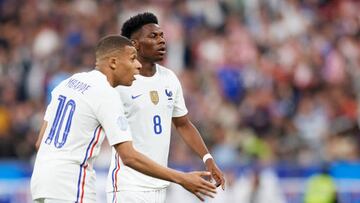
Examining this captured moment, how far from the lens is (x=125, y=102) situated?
1003cm

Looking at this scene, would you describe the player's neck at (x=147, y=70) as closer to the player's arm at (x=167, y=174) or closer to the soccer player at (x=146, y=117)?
the soccer player at (x=146, y=117)

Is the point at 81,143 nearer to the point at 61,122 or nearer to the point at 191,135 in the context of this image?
the point at 61,122

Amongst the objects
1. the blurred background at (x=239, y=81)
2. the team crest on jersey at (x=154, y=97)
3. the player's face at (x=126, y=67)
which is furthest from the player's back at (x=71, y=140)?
the blurred background at (x=239, y=81)

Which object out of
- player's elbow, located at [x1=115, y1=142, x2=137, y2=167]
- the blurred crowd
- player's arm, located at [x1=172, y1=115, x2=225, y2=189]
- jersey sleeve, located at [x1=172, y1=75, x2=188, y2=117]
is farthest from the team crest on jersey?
the blurred crowd

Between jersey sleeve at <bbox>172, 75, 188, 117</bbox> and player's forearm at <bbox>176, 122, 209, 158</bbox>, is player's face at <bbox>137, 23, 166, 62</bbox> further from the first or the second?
player's forearm at <bbox>176, 122, 209, 158</bbox>

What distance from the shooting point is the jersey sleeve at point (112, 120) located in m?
8.53

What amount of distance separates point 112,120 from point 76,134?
0.29m

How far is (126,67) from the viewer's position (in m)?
8.90

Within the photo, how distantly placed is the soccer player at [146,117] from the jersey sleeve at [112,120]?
1.45 m

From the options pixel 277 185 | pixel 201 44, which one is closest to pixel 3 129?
pixel 201 44

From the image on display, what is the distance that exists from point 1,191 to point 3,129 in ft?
8.31

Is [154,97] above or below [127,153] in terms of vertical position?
above

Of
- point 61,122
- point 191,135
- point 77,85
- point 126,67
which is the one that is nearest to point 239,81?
point 191,135

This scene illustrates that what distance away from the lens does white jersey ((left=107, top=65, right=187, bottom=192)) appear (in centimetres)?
1003
